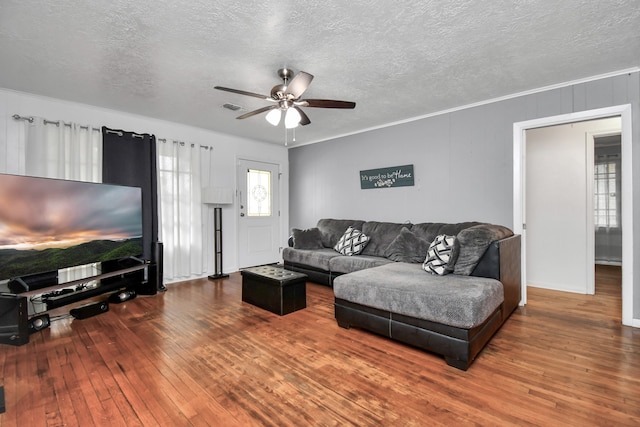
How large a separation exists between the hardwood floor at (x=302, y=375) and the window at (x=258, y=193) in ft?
9.50

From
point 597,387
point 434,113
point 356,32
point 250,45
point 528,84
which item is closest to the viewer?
point 597,387

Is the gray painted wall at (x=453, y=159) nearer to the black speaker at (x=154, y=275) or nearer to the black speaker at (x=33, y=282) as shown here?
the black speaker at (x=154, y=275)

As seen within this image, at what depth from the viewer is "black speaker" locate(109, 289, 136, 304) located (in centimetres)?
352

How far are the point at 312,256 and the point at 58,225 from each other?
2961mm

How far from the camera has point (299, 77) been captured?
225 cm

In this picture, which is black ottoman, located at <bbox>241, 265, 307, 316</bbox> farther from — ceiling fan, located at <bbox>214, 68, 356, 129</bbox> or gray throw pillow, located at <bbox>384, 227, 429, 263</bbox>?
→ ceiling fan, located at <bbox>214, 68, 356, 129</bbox>

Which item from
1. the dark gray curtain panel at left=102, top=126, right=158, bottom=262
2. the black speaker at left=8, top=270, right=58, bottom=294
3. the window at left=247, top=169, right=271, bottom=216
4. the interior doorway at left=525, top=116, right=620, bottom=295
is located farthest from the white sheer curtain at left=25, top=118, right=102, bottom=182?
the interior doorway at left=525, top=116, right=620, bottom=295

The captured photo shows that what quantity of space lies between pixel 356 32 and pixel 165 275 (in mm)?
4173

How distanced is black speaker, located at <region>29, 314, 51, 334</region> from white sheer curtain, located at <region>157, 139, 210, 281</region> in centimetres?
173

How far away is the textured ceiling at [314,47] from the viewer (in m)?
1.92

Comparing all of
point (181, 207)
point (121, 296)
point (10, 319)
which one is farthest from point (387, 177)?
point (10, 319)

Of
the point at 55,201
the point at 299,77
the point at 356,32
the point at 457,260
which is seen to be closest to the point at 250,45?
the point at 299,77

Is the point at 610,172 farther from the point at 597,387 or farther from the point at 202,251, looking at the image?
the point at 202,251

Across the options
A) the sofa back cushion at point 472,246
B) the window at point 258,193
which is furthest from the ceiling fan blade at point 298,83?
the window at point 258,193
